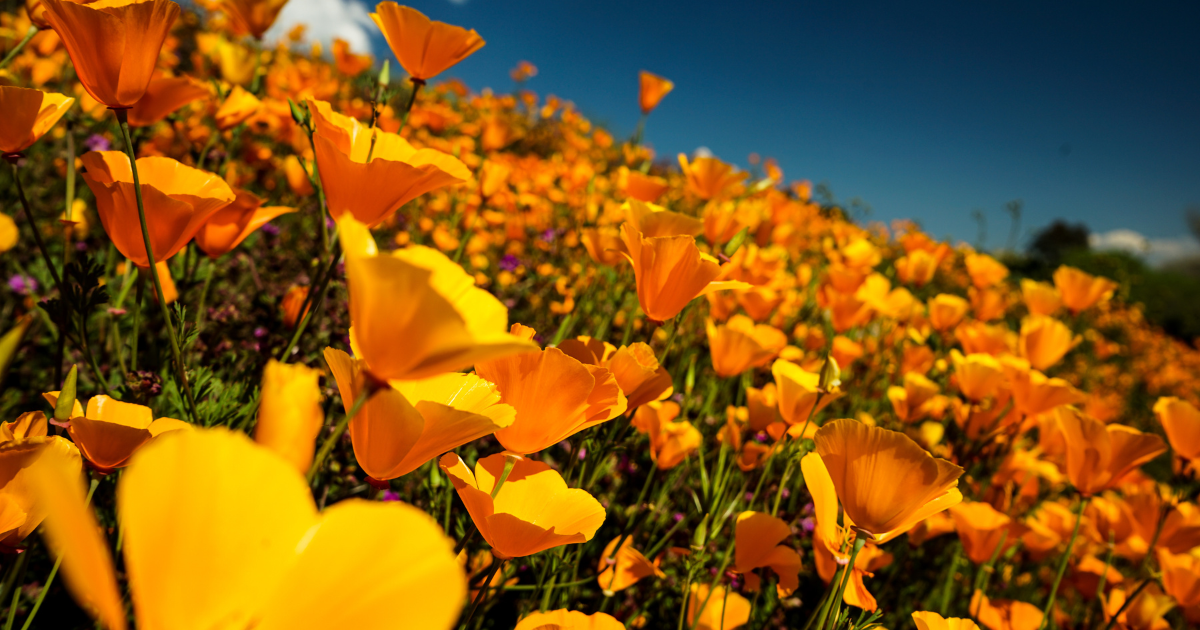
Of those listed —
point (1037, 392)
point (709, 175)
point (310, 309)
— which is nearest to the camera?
point (310, 309)

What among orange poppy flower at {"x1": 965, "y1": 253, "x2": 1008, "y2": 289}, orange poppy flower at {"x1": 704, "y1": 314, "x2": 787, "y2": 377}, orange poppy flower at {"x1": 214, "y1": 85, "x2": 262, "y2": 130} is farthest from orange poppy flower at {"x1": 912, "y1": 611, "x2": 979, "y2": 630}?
orange poppy flower at {"x1": 965, "y1": 253, "x2": 1008, "y2": 289}

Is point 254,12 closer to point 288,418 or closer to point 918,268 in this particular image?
point 288,418

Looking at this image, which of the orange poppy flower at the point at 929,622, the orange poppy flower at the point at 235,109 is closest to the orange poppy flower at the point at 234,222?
the orange poppy flower at the point at 235,109

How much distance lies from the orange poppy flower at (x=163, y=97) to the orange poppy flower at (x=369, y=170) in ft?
1.68

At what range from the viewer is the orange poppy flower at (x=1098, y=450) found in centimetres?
114

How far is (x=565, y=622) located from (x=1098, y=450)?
3.92ft

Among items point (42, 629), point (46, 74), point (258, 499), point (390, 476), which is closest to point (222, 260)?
point (46, 74)

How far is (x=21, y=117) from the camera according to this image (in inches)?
28.0

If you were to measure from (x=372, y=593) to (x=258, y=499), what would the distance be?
3.2 inches

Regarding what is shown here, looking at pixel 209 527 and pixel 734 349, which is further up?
pixel 209 527

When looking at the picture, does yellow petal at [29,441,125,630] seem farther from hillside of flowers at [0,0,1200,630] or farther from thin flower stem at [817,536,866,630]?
thin flower stem at [817,536,866,630]

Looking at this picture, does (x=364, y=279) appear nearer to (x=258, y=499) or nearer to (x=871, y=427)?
(x=258, y=499)

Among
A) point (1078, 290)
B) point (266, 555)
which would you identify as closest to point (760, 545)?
point (266, 555)

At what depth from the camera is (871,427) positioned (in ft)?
2.23
